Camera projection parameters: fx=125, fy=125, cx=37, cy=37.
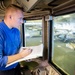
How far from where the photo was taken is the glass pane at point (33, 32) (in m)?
2.32

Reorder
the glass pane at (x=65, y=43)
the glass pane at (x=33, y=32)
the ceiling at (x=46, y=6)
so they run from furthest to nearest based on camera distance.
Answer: the glass pane at (x=33, y=32), the glass pane at (x=65, y=43), the ceiling at (x=46, y=6)

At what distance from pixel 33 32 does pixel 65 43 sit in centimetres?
117

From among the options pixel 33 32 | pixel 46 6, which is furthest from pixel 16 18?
pixel 33 32

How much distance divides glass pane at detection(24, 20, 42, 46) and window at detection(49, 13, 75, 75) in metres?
0.55

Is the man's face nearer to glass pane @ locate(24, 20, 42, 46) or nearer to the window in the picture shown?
the window

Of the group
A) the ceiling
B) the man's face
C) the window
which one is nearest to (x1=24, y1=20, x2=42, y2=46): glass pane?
the ceiling

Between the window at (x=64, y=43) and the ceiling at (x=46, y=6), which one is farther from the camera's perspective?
the window at (x=64, y=43)

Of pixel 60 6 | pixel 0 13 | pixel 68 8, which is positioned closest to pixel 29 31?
pixel 0 13

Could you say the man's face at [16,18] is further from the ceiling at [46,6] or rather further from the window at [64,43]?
the window at [64,43]

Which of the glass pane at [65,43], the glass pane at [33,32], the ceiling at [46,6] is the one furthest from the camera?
the glass pane at [33,32]

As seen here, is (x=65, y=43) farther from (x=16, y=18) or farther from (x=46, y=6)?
(x=16, y=18)

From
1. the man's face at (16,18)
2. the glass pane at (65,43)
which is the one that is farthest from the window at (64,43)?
the man's face at (16,18)

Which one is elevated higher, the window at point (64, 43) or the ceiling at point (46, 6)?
the ceiling at point (46, 6)

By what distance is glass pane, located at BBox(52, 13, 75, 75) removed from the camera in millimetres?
1318
